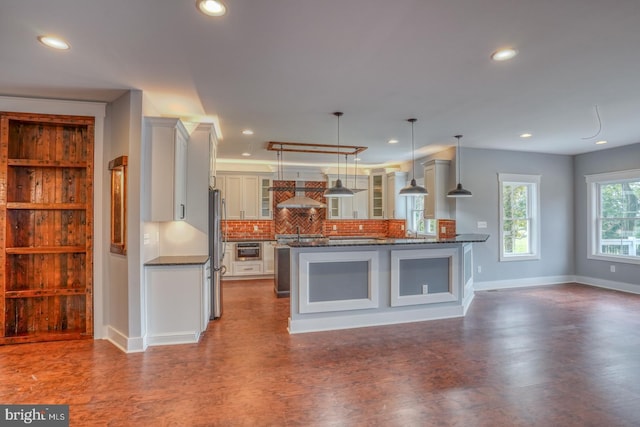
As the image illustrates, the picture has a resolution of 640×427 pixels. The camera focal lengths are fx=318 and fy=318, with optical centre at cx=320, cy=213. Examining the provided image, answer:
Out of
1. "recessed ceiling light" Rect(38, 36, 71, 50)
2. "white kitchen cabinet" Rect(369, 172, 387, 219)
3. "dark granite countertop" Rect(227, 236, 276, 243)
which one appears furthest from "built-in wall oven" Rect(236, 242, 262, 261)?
"recessed ceiling light" Rect(38, 36, 71, 50)

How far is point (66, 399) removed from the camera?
92.9 inches

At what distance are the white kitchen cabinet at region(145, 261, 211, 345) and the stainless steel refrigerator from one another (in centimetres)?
60

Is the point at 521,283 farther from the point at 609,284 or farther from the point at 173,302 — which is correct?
the point at 173,302

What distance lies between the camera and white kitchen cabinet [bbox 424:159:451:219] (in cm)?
593

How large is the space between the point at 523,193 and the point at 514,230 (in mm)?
791

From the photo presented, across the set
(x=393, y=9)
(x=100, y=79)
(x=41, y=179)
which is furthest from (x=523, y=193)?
(x=41, y=179)

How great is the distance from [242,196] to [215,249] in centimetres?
311

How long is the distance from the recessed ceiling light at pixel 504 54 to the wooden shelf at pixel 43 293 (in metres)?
4.61

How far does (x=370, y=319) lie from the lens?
4062mm

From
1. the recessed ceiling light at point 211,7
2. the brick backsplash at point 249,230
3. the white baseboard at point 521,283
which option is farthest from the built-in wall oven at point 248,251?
the recessed ceiling light at point 211,7

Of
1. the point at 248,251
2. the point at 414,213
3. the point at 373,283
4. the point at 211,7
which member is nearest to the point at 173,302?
the point at 373,283

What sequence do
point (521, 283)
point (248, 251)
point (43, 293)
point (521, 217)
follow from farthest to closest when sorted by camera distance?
point (248, 251), point (521, 217), point (521, 283), point (43, 293)

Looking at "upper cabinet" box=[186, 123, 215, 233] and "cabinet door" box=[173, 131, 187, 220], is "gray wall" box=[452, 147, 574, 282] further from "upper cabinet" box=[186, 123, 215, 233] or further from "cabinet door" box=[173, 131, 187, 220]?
"cabinet door" box=[173, 131, 187, 220]

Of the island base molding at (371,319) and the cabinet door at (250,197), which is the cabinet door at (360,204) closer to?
the cabinet door at (250,197)
